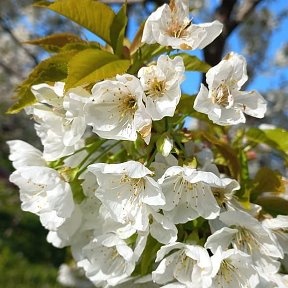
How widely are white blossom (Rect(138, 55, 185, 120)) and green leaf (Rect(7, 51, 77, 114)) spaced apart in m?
0.24

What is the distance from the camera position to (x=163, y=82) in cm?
111

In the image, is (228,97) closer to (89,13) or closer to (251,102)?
(251,102)

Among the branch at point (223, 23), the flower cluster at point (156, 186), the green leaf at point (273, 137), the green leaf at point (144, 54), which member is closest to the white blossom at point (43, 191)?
the flower cluster at point (156, 186)

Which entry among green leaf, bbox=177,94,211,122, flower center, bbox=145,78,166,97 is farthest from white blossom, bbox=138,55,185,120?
green leaf, bbox=177,94,211,122

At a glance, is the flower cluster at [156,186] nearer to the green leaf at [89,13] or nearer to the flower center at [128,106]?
the flower center at [128,106]

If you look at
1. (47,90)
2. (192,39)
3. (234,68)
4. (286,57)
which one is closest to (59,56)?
(47,90)

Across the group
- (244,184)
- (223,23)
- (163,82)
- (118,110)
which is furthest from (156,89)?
(223,23)

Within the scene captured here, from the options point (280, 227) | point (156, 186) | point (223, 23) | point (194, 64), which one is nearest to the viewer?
point (156, 186)

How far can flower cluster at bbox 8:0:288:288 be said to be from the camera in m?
1.08

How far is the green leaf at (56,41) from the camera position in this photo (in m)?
1.33

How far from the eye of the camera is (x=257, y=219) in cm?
119

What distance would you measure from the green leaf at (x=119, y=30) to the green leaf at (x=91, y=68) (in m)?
0.11

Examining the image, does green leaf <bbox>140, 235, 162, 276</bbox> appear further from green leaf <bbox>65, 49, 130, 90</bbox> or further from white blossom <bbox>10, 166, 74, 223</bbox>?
green leaf <bbox>65, 49, 130, 90</bbox>

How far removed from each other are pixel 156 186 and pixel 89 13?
A: 0.51m
